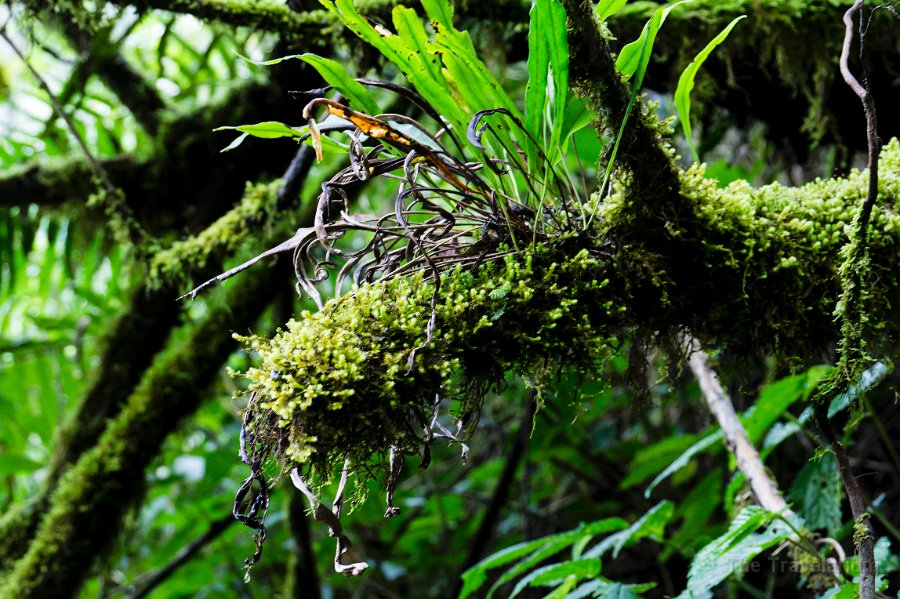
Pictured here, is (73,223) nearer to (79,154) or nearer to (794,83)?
(79,154)

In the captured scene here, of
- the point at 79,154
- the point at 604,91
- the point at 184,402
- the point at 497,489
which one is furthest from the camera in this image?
the point at 497,489

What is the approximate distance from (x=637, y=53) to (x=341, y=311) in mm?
465

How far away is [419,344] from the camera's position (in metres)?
0.79

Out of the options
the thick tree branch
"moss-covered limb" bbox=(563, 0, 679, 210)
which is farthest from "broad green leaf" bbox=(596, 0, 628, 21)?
the thick tree branch

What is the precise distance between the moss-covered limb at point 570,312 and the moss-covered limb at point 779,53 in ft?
2.44

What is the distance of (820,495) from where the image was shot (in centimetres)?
151

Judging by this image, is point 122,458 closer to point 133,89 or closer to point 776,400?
point 133,89

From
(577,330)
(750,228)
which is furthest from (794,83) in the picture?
(577,330)

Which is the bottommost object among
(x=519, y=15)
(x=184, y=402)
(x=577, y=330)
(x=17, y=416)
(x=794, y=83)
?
(x=577, y=330)

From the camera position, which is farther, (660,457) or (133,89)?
(133,89)

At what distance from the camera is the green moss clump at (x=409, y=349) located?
74 cm

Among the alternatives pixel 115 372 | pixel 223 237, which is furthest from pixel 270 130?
pixel 115 372

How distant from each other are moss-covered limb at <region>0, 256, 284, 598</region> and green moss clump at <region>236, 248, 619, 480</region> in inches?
42.8

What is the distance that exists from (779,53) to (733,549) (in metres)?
1.13
